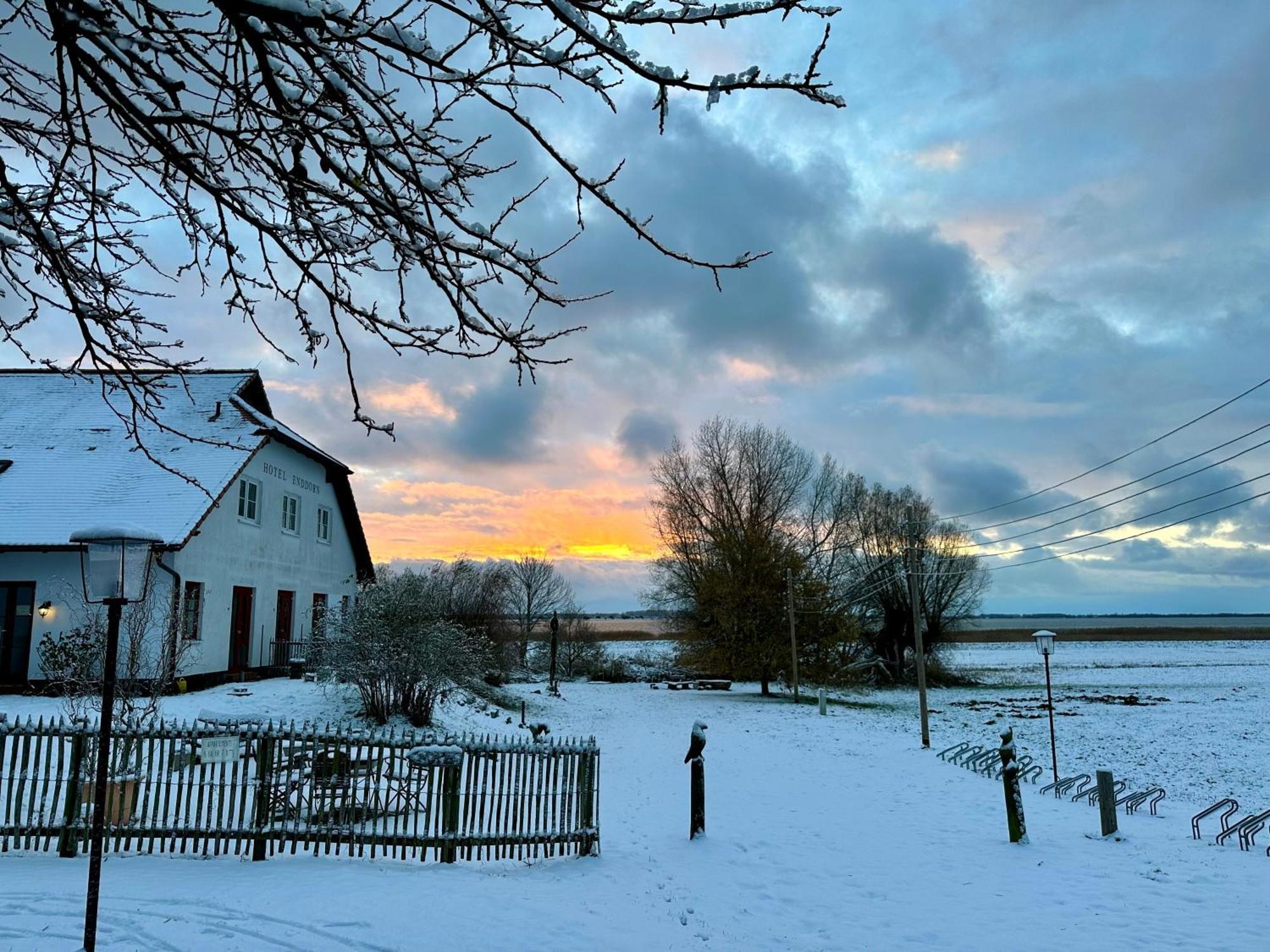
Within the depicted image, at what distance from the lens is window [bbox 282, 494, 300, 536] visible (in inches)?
895

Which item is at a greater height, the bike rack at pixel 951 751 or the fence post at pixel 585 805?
the fence post at pixel 585 805

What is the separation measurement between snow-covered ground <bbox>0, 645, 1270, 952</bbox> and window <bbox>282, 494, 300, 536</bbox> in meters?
8.95

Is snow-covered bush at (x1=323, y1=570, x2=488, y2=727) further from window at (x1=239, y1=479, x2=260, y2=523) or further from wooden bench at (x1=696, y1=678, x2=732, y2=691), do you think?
wooden bench at (x1=696, y1=678, x2=732, y2=691)

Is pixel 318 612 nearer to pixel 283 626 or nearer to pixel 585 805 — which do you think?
pixel 283 626

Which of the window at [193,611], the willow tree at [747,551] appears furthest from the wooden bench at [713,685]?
the window at [193,611]

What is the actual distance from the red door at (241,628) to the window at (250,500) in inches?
71.4

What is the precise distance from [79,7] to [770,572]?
108 ft

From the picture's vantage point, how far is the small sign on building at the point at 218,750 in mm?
7934

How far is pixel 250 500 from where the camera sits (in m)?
20.8

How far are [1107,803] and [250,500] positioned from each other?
19383 millimetres

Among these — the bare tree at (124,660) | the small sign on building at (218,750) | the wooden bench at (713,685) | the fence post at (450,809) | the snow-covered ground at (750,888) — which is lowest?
the wooden bench at (713,685)

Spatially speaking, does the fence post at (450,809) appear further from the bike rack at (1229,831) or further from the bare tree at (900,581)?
the bare tree at (900,581)

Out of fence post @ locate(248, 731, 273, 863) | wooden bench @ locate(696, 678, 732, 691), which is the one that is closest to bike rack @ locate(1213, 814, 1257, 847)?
fence post @ locate(248, 731, 273, 863)

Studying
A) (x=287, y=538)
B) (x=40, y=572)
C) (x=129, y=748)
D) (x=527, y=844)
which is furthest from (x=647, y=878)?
(x=287, y=538)
